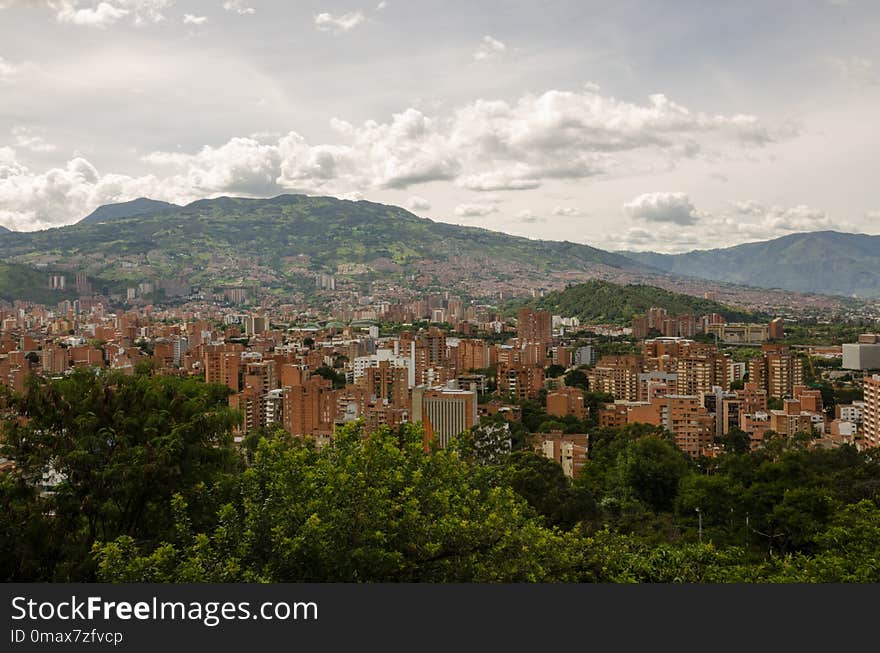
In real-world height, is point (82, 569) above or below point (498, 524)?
below

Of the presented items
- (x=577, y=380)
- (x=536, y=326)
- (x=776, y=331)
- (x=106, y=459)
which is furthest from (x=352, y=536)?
(x=776, y=331)

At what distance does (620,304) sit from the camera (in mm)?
46375

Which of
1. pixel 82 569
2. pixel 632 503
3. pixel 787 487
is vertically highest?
pixel 82 569

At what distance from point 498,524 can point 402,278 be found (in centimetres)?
7269

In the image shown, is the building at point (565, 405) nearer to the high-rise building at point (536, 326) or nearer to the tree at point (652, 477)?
the tree at point (652, 477)

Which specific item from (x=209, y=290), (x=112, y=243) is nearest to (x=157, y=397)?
(x=209, y=290)

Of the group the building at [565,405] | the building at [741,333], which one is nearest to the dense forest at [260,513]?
the building at [565,405]

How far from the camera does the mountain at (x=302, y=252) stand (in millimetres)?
70312

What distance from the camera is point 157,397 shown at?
16.1 ft

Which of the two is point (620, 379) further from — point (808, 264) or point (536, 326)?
point (808, 264)

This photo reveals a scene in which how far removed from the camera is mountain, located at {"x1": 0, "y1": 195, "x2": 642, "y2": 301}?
70.3 meters

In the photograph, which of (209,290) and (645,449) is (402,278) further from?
(645,449)

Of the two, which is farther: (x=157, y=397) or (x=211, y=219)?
(x=211, y=219)

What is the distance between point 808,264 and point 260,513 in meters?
98.1
